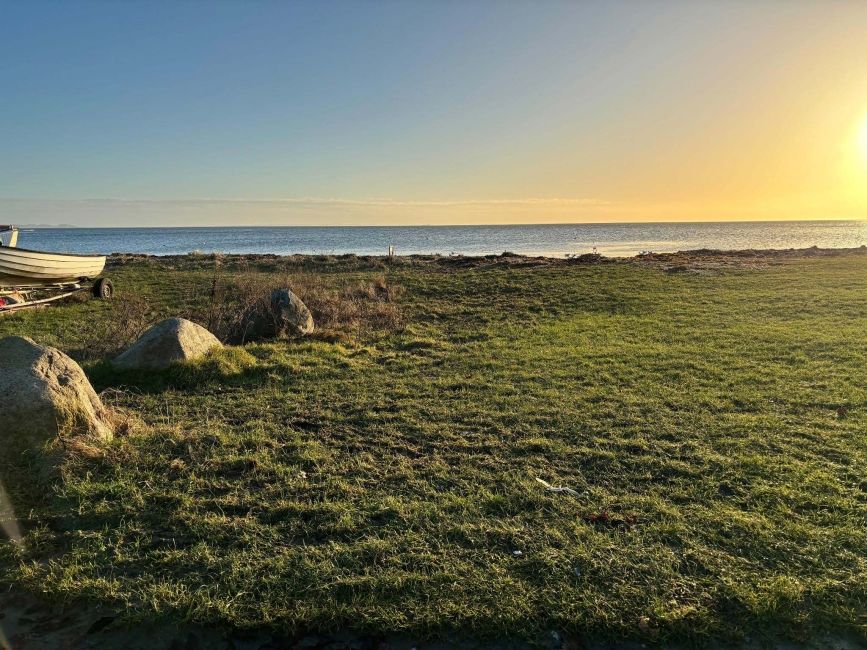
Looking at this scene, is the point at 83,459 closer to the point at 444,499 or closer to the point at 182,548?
the point at 182,548

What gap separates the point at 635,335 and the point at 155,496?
10571 mm

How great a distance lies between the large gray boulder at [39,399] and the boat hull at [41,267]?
380 inches

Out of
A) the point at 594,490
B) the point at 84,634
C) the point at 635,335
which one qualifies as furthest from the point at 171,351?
the point at 635,335

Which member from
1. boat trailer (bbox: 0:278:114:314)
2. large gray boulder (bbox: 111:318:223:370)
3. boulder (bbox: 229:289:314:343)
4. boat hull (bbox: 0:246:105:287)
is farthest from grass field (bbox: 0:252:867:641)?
boat trailer (bbox: 0:278:114:314)

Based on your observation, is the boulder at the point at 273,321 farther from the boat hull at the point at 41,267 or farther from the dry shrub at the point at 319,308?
the boat hull at the point at 41,267

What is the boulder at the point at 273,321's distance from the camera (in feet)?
36.2

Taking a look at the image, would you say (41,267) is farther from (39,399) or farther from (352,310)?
(39,399)

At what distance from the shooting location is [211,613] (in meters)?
3.18

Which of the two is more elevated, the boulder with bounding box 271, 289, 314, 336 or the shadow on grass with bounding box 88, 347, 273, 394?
the boulder with bounding box 271, 289, 314, 336

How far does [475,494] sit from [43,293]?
16.1 m

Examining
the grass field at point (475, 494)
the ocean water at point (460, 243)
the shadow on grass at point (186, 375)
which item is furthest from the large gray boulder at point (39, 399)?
the ocean water at point (460, 243)

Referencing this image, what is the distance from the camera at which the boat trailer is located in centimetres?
1315

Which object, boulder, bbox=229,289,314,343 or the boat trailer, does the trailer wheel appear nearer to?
the boat trailer

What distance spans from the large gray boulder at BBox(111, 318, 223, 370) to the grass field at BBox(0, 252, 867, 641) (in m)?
0.25
